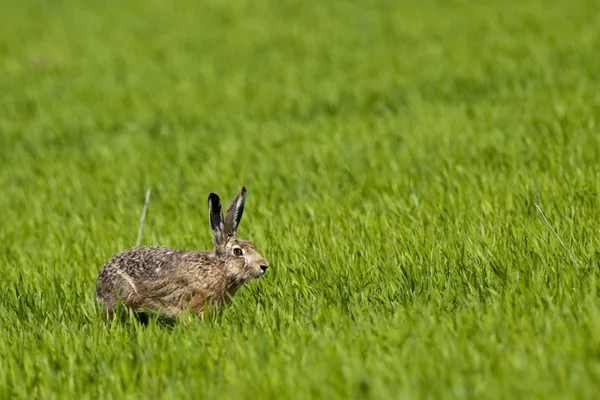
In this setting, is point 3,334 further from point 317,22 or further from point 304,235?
point 317,22

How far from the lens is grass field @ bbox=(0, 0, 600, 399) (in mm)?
4086

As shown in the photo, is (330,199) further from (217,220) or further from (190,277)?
(190,277)

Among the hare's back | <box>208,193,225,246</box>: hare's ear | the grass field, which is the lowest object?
the grass field

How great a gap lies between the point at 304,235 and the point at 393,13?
40.6 feet

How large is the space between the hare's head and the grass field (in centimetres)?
17

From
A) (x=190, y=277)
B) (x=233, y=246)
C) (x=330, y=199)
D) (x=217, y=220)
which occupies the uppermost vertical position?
(x=217, y=220)

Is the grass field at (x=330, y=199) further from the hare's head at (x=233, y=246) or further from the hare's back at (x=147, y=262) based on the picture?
the hare's back at (x=147, y=262)

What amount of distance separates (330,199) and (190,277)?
2346 mm

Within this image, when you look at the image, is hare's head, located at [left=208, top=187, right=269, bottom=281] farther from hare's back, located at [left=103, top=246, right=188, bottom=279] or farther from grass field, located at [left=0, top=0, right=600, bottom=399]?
hare's back, located at [left=103, top=246, right=188, bottom=279]

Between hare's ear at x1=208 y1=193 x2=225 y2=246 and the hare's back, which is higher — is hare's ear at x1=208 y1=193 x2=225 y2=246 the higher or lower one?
the higher one

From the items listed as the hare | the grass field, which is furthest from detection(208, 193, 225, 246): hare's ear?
the grass field

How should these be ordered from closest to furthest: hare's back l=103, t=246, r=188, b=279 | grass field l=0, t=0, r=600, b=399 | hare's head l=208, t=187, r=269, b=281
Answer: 1. grass field l=0, t=0, r=600, b=399
2. hare's head l=208, t=187, r=269, b=281
3. hare's back l=103, t=246, r=188, b=279

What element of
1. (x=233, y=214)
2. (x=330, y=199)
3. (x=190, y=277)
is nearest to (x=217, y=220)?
(x=233, y=214)

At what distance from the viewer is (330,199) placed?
7492 mm
